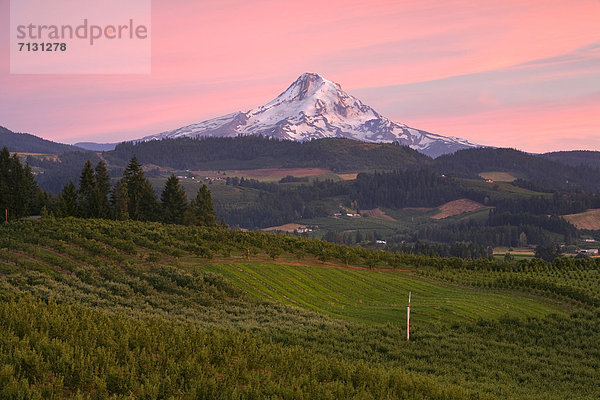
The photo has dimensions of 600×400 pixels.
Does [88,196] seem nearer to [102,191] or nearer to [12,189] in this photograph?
[102,191]

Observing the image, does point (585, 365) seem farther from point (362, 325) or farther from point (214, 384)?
point (214, 384)

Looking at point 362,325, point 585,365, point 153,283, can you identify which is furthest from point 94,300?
point 585,365

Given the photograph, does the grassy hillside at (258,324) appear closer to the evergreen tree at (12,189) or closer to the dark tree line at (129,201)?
the dark tree line at (129,201)

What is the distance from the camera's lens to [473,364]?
1057 inches

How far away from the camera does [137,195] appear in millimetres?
103562

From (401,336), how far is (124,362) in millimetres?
19362

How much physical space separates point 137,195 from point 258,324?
7834 cm

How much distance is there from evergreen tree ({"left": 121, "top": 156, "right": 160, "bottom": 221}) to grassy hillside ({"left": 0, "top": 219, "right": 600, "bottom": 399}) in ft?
112

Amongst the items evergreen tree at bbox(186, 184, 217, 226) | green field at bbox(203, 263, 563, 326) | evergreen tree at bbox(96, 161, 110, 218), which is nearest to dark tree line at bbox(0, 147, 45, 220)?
evergreen tree at bbox(96, 161, 110, 218)

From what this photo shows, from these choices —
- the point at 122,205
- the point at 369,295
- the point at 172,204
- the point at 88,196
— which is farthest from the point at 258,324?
the point at 172,204

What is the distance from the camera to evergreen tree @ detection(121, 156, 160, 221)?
340ft

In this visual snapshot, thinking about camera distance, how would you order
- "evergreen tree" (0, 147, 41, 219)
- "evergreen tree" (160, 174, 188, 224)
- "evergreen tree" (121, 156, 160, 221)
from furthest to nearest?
"evergreen tree" (160, 174, 188, 224), "evergreen tree" (121, 156, 160, 221), "evergreen tree" (0, 147, 41, 219)

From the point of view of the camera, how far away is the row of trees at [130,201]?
96.0m

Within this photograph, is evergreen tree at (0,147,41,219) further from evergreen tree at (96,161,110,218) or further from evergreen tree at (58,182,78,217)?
evergreen tree at (96,161,110,218)
